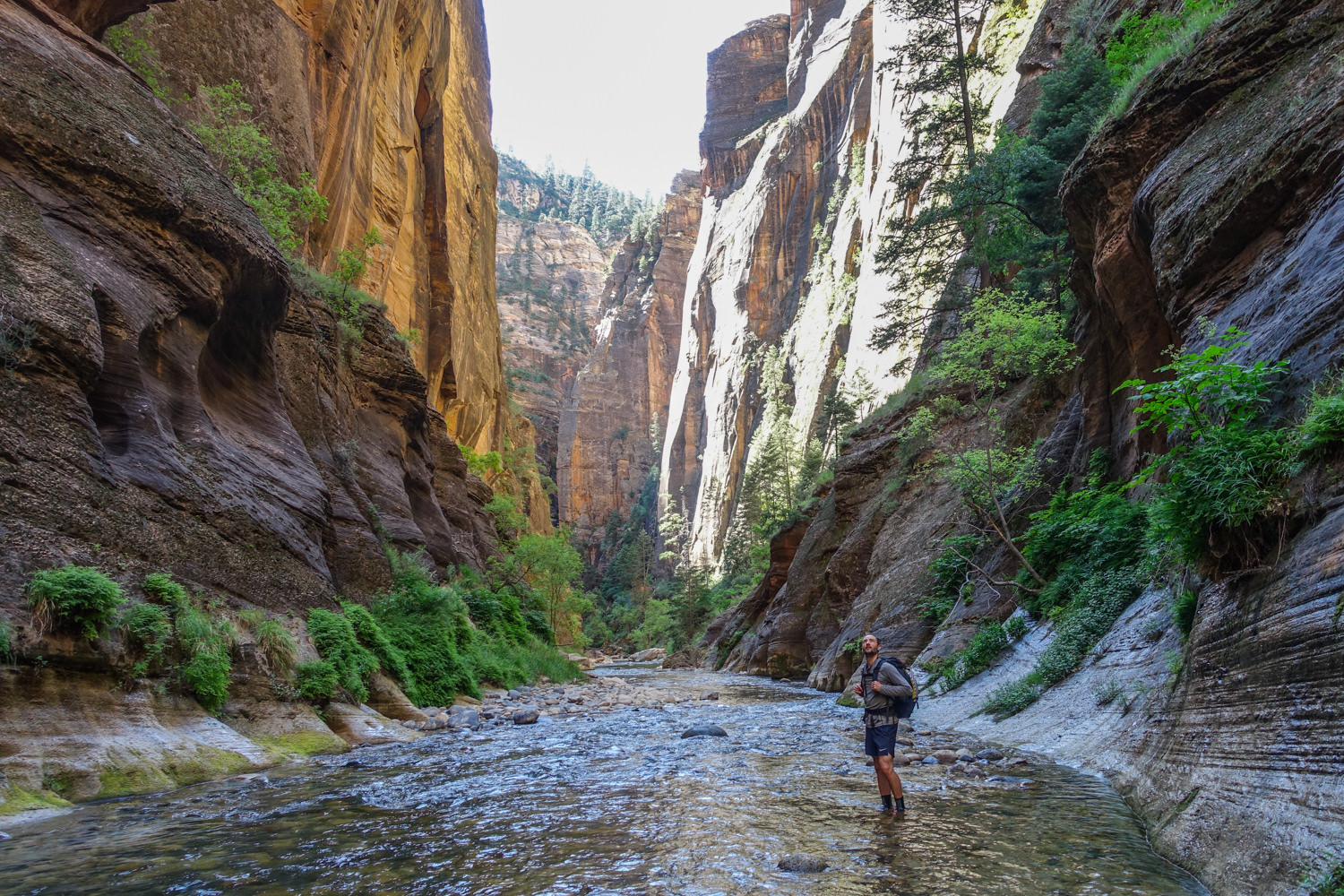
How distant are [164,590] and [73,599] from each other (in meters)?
1.52

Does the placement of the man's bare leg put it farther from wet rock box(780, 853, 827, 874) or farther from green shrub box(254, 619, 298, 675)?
green shrub box(254, 619, 298, 675)

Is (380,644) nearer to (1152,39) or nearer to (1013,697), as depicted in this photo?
(1013,697)

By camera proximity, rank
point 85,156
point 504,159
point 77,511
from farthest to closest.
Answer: point 504,159 < point 85,156 < point 77,511

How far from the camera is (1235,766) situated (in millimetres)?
4852

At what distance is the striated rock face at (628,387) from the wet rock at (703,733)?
3863 inches

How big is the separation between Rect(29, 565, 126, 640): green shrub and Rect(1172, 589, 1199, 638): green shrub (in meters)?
10.3

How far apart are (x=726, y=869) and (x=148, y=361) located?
10.5 metres

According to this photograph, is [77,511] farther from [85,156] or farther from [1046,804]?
[1046,804]

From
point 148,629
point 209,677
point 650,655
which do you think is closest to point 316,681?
point 209,677

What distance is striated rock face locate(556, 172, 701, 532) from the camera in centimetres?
11231

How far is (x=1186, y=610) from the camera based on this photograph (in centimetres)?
689

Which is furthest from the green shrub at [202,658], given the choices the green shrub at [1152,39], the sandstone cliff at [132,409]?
the green shrub at [1152,39]

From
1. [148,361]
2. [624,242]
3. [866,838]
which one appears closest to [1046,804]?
[866,838]

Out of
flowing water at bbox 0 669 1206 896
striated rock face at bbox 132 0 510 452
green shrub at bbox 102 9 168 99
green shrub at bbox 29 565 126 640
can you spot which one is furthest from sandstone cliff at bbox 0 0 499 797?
striated rock face at bbox 132 0 510 452
